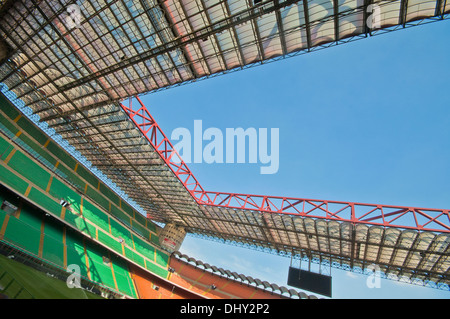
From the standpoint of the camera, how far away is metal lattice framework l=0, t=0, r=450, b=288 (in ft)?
44.8

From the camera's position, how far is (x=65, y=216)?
24906mm

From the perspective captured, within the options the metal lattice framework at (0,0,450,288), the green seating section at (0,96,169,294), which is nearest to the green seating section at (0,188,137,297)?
the green seating section at (0,96,169,294)

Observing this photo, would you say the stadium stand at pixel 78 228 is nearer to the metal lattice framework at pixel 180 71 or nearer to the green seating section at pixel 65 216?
the green seating section at pixel 65 216

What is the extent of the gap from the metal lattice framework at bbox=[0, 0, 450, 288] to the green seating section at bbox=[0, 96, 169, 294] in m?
3.60

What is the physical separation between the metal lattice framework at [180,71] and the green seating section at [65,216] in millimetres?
3597

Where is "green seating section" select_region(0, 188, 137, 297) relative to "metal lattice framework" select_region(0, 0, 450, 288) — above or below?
below

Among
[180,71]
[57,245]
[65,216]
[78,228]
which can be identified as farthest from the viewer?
[78,228]

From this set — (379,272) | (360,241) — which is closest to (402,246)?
(360,241)

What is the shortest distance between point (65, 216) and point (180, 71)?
66.4ft

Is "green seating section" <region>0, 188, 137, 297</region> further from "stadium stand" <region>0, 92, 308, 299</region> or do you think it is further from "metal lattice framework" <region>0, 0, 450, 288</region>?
"metal lattice framework" <region>0, 0, 450, 288</region>

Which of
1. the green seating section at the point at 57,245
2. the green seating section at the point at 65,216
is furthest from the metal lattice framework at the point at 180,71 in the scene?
the green seating section at the point at 57,245

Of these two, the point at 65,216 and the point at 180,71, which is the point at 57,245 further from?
the point at 180,71

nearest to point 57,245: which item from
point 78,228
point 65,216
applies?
point 78,228

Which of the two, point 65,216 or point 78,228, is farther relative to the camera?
point 78,228
